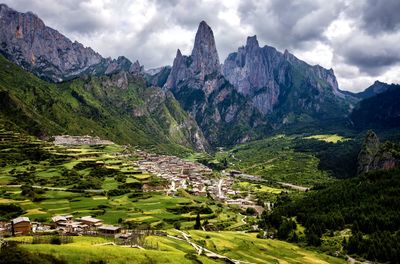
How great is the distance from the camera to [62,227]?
365ft

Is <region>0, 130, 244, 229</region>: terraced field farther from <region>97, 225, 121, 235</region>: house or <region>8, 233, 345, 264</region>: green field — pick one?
<region>97, 225, 121, 235</region>: house

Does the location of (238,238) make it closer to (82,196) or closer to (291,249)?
(291,249)

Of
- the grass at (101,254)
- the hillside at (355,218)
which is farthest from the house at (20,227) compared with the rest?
the hillside at (355,218)

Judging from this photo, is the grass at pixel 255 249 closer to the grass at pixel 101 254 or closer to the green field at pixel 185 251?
the green field at pixel 185 251

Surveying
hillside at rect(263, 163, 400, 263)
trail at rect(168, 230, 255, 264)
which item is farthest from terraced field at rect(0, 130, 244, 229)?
hillside at rect(263, 163, 400, 263)

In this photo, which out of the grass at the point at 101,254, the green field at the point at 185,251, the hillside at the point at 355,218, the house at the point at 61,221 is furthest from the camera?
the hillside at the point at 355,218

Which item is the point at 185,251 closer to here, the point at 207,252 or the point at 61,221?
the point at 207,252

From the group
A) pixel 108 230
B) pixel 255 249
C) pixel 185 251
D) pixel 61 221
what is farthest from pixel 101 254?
pixel 255 249

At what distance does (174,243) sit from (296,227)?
75826mm

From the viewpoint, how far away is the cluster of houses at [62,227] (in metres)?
94.1

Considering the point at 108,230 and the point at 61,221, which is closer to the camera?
the point at 108,230

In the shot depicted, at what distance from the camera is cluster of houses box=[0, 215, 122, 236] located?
94.1 meters

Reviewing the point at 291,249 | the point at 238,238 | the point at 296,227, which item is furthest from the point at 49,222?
the point at 296,227

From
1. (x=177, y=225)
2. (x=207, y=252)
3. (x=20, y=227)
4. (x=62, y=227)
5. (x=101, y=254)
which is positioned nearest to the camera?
A: (x=101, y=254)
